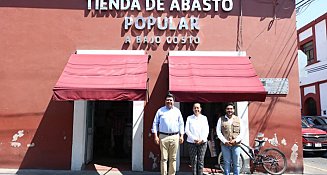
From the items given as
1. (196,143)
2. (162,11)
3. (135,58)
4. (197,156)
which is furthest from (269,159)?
(162,11)

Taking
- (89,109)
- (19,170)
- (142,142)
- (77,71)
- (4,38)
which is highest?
(4,38)

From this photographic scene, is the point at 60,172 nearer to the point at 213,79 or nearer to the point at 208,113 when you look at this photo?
the point at 213,79

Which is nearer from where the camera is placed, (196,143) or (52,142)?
(196,143)

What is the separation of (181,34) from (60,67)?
3.65 meters

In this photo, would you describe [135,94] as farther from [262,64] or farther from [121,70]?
[262,64]

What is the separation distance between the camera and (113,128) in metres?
11.4

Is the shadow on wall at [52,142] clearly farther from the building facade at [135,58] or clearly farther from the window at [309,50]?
the window at [309,50]

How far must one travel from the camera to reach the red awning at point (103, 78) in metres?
7.19

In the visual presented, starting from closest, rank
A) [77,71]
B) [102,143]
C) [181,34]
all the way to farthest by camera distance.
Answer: [77,71], [181,34], [102,143]

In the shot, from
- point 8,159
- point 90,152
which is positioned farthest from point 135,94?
point 8,159

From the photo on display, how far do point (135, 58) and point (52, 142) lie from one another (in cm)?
333

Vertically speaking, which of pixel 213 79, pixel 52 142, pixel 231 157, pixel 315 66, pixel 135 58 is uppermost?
pixel 315 66

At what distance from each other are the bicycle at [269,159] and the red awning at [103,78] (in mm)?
3263

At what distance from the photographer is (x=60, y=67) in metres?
9.01
